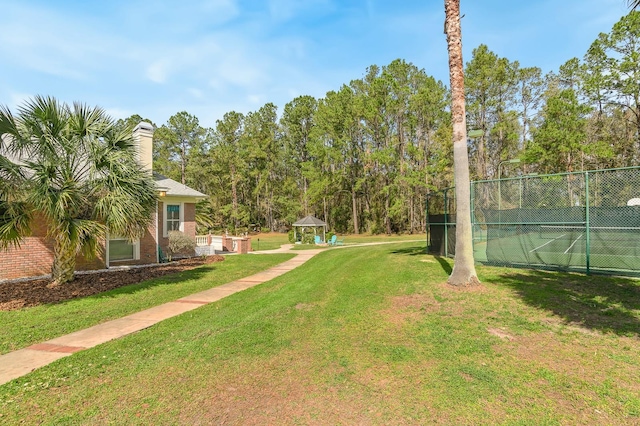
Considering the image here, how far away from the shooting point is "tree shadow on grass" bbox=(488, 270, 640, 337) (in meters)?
5.29

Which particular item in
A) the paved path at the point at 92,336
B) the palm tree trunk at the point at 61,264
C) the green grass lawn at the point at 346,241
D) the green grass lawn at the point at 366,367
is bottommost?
the paved path at the point at 92,336

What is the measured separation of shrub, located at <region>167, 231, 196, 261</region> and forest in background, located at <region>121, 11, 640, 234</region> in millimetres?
7796

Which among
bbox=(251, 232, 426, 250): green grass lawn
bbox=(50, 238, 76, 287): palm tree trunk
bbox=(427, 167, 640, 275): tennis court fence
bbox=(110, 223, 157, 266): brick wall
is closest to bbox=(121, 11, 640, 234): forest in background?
bbox=(251, 232, 426, 250): green grass lawn

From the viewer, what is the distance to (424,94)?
37.5 m

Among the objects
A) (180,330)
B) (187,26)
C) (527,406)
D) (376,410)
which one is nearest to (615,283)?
(527,406)

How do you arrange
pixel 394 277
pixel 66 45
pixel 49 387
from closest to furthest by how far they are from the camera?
pixel 49 387, pixel 394 277, pixel 66 45

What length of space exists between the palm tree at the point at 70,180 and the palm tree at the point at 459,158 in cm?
847

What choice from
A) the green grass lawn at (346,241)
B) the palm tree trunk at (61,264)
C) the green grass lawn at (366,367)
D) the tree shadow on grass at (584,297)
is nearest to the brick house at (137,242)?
the palm tree trunk at (61,264)

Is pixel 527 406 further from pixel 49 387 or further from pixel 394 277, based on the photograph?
pixel 394 277

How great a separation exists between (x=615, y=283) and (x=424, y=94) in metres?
33.4

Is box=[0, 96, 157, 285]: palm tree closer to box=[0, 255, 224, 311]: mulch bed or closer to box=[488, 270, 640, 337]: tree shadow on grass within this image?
box=[0, 255, 224, 311]: mulch bed

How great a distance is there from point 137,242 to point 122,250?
675 millimetres

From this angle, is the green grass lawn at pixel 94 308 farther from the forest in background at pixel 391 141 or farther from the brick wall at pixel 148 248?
the forest in background at pixel 391 141

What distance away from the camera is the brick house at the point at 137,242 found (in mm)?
10531
